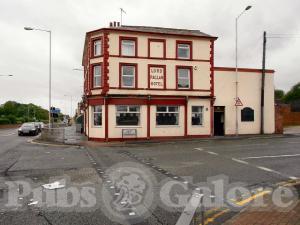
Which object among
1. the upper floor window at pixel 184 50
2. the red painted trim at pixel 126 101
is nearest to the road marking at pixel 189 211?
the red painted trim at pixel 126 101

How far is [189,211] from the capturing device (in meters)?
7.14

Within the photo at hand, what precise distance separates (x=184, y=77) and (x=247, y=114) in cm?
691

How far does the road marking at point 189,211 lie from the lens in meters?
6.42

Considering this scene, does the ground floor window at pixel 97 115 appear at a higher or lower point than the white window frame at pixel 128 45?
lower

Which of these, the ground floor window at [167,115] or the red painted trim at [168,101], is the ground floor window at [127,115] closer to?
the red painted trim at [168,101]

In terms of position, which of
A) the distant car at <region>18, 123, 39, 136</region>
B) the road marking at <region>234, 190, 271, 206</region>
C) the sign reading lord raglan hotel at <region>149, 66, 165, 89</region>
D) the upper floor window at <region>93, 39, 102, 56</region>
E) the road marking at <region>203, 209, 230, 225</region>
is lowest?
the road marking at <region>203, 209, 230, 225</region>

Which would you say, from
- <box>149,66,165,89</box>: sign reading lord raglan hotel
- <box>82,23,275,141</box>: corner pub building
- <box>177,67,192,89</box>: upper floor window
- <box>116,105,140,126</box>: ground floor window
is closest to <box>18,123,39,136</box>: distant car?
<box>82,23,275,141</box>: corner pub building

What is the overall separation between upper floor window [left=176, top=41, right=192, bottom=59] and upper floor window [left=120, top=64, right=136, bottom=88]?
4.28 m

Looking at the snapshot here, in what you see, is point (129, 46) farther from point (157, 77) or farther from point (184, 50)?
point (184, 50)

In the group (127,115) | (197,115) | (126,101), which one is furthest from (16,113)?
(197,115)

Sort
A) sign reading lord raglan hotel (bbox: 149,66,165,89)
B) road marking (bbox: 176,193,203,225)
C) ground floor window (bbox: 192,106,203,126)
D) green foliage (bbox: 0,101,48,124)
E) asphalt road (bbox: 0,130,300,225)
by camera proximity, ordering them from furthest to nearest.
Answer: green foliage (bbox: 0,101,48,124)
ground floor window (bbox: 192,106,203,126)
sign reading lord raglan hotel (bbox: 149,66,165,89)
asphalt road (bbox: 0,130,300,225)
road marking (bbox: 176,193,203,225)

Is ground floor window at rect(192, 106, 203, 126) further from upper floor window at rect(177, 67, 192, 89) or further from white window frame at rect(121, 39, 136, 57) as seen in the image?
white window frame at rect(121, 39, 136, 57)

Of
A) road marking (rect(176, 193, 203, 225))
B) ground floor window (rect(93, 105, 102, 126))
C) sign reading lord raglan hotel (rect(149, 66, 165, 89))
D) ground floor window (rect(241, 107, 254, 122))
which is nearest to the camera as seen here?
road marking (rect(176, 193, 203, 225))

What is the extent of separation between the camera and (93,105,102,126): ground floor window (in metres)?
26.5
